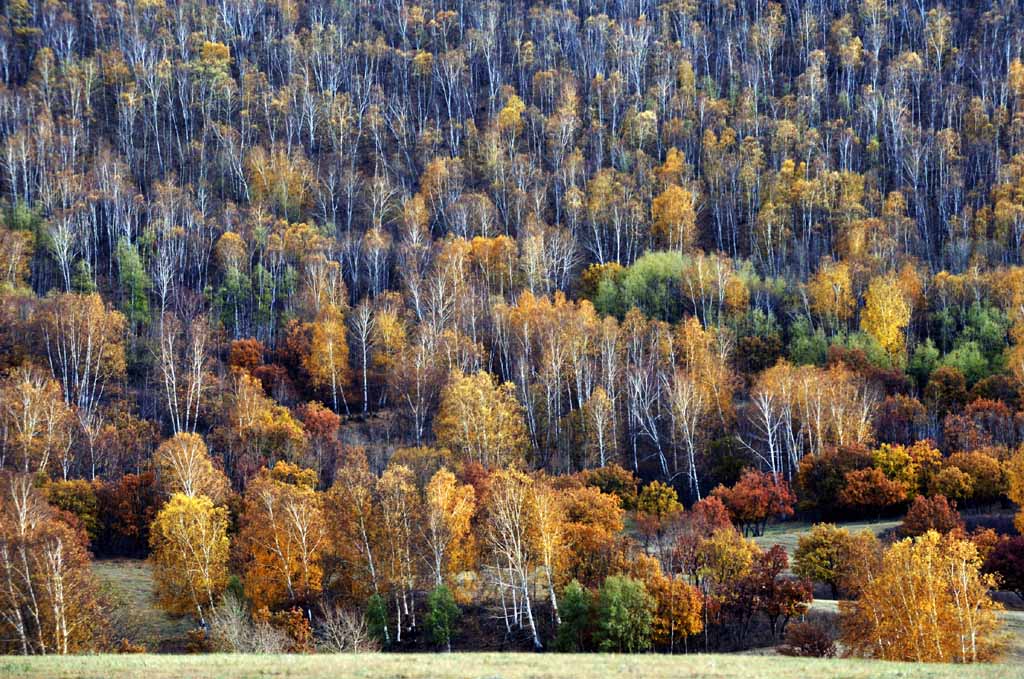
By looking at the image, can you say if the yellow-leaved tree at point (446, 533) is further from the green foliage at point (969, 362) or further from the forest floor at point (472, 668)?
the green foliage at point (969, 362)

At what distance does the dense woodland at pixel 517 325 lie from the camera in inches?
2402

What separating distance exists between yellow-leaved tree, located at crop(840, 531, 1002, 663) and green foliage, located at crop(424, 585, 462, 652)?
20.9 m

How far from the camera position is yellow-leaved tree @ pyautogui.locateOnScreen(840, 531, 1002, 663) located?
46.6 m

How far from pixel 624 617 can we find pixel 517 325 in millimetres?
57501

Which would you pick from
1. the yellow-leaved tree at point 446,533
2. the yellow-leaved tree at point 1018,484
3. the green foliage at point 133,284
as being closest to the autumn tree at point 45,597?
the yellow-leaved tree at point 446,533

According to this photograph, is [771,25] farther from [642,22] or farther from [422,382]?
[422,382]

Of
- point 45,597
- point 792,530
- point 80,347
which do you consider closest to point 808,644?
point 792,530

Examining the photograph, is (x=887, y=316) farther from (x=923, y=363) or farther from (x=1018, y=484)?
(x=1018, y=484)

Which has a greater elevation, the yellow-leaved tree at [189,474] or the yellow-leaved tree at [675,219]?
the yellow-leaved tree at [675,219]

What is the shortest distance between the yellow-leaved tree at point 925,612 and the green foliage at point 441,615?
20890 mm

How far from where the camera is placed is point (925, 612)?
47.8 m

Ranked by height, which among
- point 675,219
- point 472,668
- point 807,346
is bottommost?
point 472,668

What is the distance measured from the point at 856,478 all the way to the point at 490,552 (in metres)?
29.8

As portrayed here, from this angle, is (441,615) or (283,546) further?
(283,546)
